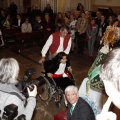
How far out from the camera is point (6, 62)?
214 centimetres

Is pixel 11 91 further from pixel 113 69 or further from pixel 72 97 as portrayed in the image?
pixel 113 69

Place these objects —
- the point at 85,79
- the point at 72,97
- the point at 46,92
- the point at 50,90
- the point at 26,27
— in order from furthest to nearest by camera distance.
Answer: the point at 26,27 < the point at 46,92 < the point at 50,90 < the point at 85,79 < the point at 72,97

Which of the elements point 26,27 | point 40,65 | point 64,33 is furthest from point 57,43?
point 26,27

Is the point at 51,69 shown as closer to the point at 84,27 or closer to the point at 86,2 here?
the point at 84,27

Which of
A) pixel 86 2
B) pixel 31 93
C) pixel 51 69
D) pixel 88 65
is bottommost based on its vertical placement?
pixel 88 65

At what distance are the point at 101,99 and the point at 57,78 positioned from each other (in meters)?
1.19

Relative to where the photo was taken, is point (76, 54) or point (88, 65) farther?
point (76, 54)

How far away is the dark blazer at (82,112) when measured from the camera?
249cm

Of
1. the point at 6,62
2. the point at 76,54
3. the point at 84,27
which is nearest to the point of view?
the point at 6,62

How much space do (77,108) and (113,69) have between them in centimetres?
184

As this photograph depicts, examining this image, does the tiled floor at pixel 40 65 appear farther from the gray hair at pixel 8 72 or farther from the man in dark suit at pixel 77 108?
the gray hair at pixel 8 72

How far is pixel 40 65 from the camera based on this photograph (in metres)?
6.72

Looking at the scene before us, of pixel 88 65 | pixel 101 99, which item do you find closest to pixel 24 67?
pixel 88 65

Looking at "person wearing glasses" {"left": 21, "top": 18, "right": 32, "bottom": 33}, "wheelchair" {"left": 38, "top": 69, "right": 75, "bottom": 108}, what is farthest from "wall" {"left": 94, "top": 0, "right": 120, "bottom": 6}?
"wheelchair" {"left": 38, "top": 69, "right": 75, "bottom": 108}
